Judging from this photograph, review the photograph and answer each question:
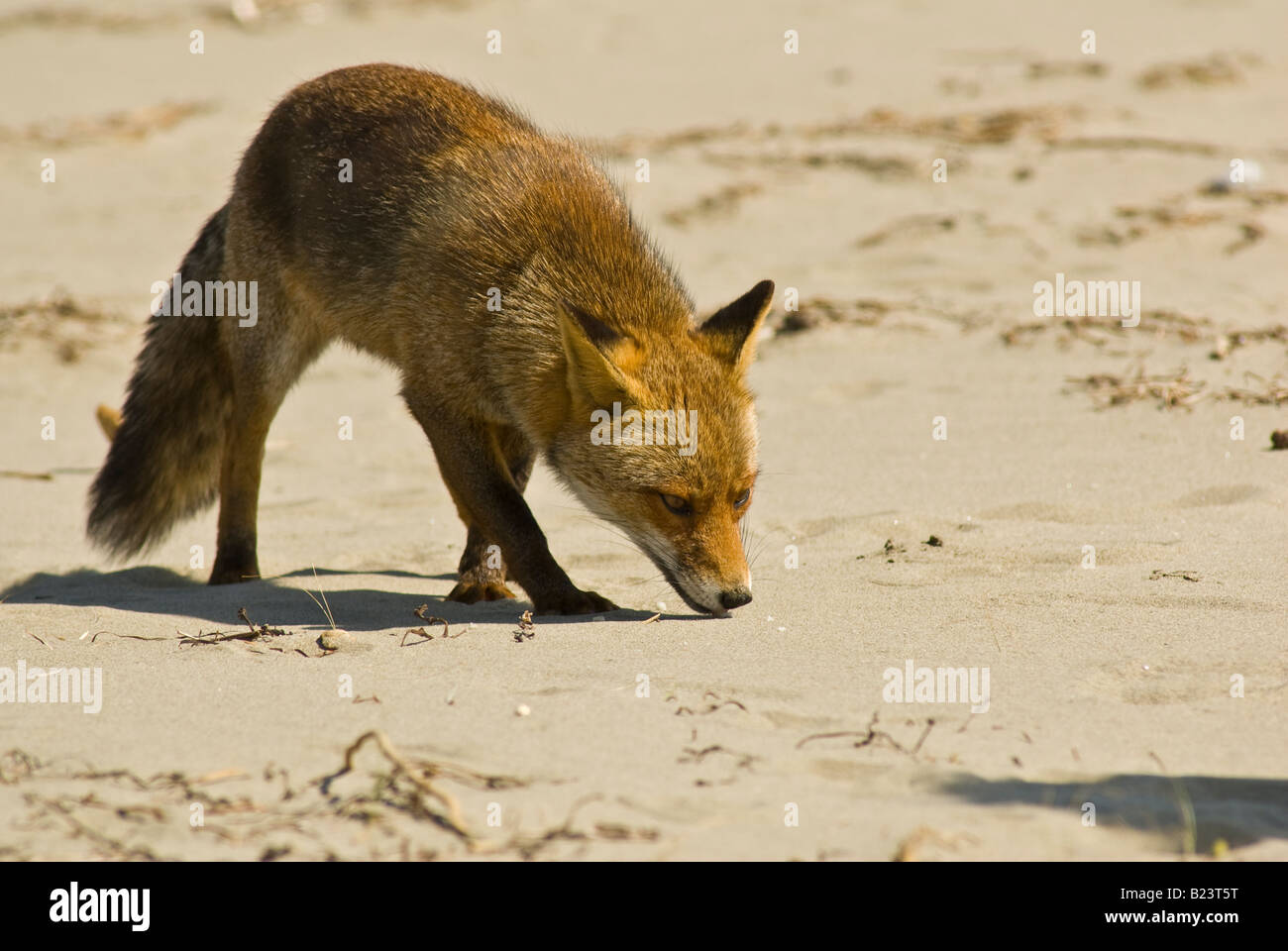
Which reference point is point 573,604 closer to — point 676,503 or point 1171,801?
point 676,503

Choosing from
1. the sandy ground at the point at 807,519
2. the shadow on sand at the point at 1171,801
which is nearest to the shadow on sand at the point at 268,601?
the sandy ground at the point at 807,519

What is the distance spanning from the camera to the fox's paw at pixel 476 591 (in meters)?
6.71

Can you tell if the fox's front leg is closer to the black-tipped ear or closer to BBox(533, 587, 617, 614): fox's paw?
BBox(533, 587, 617, 614): fox's paw

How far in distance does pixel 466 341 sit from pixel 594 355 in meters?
0.87

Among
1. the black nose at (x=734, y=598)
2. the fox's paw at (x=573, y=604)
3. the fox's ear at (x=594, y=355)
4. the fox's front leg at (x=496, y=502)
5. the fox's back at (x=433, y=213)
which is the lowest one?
the fox's paw at (x=573, y=604)

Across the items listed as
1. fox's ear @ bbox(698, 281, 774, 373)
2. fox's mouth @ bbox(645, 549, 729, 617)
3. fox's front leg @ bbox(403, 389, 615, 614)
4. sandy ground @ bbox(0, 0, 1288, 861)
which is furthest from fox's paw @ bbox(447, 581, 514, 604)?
fox's ear @ bbox(698, 281, 774, 373)

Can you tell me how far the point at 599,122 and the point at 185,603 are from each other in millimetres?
11451

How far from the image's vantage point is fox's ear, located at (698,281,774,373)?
246 inches

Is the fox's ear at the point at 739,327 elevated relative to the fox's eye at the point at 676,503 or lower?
elevated

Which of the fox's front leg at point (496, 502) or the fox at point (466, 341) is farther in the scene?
the fox's front leg at point (496, 502)

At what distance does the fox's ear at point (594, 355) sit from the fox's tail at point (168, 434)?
9.29 ft

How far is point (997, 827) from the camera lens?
371cm

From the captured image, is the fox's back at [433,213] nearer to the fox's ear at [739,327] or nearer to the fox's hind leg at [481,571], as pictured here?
the fox's ear at [739,327]
